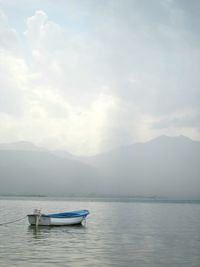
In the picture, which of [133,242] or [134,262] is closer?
[134,262]

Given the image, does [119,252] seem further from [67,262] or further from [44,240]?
[44,240]

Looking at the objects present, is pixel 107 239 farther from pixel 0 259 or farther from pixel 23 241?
pixel 0 259

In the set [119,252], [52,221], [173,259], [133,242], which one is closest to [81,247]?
[119,252]

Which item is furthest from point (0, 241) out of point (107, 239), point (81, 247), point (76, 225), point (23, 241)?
point (76, 225)

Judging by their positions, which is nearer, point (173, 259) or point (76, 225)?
point (173, 259)

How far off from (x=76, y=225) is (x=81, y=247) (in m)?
23.0

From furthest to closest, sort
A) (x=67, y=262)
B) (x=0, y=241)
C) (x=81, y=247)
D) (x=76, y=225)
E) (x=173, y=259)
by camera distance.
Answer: (x=76, y=225), (x=0, y=241), (x=81, y=247), (x=173, y=259), (x=67, y=262)

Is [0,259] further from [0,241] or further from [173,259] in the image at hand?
[173,259]

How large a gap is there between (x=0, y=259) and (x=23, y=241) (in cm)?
1085

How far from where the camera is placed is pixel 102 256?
1096 inches

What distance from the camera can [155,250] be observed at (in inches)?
1237

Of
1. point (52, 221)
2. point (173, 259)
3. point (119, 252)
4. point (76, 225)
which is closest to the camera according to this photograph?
point (173, 259)

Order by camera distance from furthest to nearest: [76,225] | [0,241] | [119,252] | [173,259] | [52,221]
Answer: [76,225], [52,221], [0,241], [119,252], [173,259]

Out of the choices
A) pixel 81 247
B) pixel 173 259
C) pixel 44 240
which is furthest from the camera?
pixel 44 240
